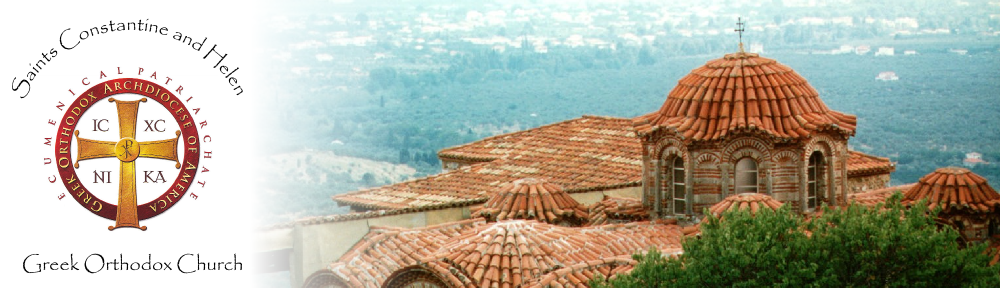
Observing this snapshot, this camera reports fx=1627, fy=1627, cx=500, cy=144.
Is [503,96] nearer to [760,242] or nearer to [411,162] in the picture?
[411,162]

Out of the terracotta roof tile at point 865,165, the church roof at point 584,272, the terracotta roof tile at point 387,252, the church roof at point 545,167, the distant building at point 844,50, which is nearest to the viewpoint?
the church roof at point 584,272

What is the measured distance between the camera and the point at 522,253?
81.0 feet

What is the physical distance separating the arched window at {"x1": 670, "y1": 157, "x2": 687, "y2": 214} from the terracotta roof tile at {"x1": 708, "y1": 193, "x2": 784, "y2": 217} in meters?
2.27

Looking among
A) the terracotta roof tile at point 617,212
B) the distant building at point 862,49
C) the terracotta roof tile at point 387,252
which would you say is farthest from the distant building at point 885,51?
the terracotta roof tile at point 387,252

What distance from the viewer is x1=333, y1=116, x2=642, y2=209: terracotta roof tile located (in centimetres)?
3309

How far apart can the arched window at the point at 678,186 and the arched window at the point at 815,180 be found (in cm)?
215

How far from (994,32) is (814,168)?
40210mm

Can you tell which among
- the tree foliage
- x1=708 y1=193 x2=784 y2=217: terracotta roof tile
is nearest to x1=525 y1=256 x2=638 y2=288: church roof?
x1=708 y1=193 x2=784 y2=217: terracotta roof tile

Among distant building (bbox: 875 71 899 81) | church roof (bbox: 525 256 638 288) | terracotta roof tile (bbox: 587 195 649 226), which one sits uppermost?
distant building (bbox: 875 71 899 81)

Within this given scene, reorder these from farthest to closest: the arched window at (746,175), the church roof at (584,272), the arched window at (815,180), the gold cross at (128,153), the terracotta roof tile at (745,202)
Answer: the arched window at (815,180), the arched window at (746,175), the terracotta roof tile at (745,202), the church roof at (584,272), the gold cross at (128,153)

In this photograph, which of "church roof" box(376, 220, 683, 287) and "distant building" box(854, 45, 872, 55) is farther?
"distant building" box(854, 45, 872, 55)

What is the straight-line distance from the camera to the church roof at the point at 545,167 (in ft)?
109

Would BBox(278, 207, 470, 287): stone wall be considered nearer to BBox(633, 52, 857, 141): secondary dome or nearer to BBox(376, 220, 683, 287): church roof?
BBox(376, 220, 683, 287): church roof

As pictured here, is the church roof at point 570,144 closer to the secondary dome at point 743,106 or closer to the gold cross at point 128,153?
the secondary dome at point 743,106
